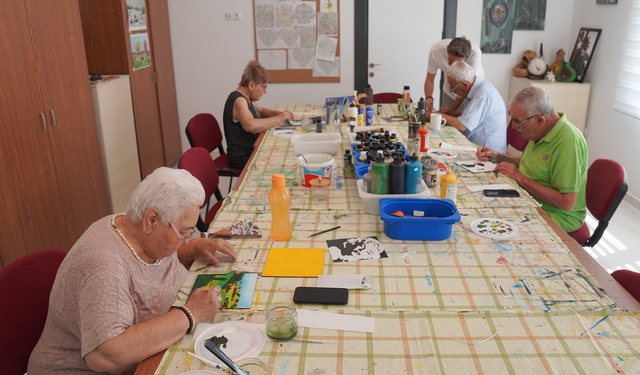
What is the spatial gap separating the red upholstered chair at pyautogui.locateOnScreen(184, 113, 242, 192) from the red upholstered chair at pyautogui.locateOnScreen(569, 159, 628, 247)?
2.33 m

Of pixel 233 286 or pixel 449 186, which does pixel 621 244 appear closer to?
pixel 449 186

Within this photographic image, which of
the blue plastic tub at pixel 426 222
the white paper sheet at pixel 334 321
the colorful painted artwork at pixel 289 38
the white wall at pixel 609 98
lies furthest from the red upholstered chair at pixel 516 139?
the white paper sheet at pixel 334 321

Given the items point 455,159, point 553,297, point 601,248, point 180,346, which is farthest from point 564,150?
point 180,346

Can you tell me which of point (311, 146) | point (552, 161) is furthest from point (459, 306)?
point (311, 146)

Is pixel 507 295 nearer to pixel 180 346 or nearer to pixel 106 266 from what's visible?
pixel 180 346

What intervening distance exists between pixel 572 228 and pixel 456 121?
1447 millimetres

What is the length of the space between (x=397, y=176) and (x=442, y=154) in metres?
1.05

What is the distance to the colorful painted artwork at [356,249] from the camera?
1.78 meters

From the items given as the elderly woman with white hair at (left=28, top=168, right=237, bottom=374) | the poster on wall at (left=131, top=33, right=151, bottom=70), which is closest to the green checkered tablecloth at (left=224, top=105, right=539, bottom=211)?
the elderly woman with white hair at (left=28, top=168, right=237, bottom=374)

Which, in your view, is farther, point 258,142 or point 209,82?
point 209,82

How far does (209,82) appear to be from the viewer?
5676 mm

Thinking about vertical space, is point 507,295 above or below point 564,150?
below

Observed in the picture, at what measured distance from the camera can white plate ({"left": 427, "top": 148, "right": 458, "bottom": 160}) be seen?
2971 mm

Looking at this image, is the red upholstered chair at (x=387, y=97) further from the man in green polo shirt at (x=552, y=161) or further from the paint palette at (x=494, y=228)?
the paint palette at (x=494, y=228)
